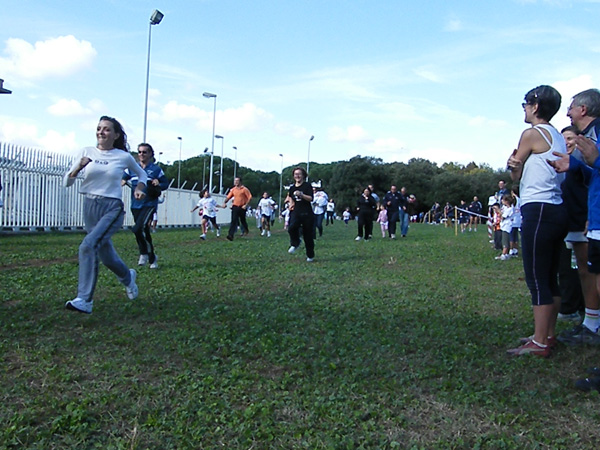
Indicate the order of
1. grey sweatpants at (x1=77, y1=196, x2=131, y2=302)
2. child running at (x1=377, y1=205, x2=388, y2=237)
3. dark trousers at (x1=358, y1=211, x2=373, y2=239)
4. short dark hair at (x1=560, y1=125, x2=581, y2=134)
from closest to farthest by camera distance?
short dark hair at (x1=560, y1=125, x2=581, y2=134) → grey sweatpants at (x1=77, y1=196, x2=131, y2=302) → dark trousers at (x1=358, y1=211, x2=373, y2=239) → child running at (x1=377, y1=205, x2=388, y2=237)

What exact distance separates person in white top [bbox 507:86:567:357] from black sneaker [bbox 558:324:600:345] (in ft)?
1.01

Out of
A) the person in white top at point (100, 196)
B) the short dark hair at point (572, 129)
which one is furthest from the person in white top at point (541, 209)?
the person in white top at point (100, 196)

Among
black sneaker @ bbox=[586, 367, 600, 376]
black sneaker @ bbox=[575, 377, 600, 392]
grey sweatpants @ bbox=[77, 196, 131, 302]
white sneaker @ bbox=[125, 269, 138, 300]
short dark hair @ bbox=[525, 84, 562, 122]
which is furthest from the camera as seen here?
white sneaker @ bbox=[125, 269, 138, 300]

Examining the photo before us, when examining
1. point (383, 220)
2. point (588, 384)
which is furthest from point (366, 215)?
point (588, 384)

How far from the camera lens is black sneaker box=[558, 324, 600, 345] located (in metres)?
4.99

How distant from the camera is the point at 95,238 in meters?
5.85

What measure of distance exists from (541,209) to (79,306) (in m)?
3.96

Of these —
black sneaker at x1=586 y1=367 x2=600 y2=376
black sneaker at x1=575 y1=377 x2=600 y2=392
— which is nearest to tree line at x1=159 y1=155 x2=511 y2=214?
black sneaker at x1=586 y1=367 x2=600 y2=376

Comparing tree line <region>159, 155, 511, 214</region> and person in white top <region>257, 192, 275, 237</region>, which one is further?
tree line <region>159, 155, 511, 214</region>

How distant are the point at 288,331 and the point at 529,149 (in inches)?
95.7

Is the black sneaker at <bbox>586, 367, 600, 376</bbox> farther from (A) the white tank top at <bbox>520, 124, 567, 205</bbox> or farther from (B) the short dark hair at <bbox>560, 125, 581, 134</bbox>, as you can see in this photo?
(B) the short dark hair at <bbox>560, 125, 581, 134</bbox>

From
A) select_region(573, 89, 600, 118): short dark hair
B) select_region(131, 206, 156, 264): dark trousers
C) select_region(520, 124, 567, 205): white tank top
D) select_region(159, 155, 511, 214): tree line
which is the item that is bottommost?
select_region(131, 206, 156, 264): dark trousers

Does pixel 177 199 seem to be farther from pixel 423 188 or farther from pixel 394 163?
pixel 394 163

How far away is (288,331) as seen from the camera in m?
5.37
